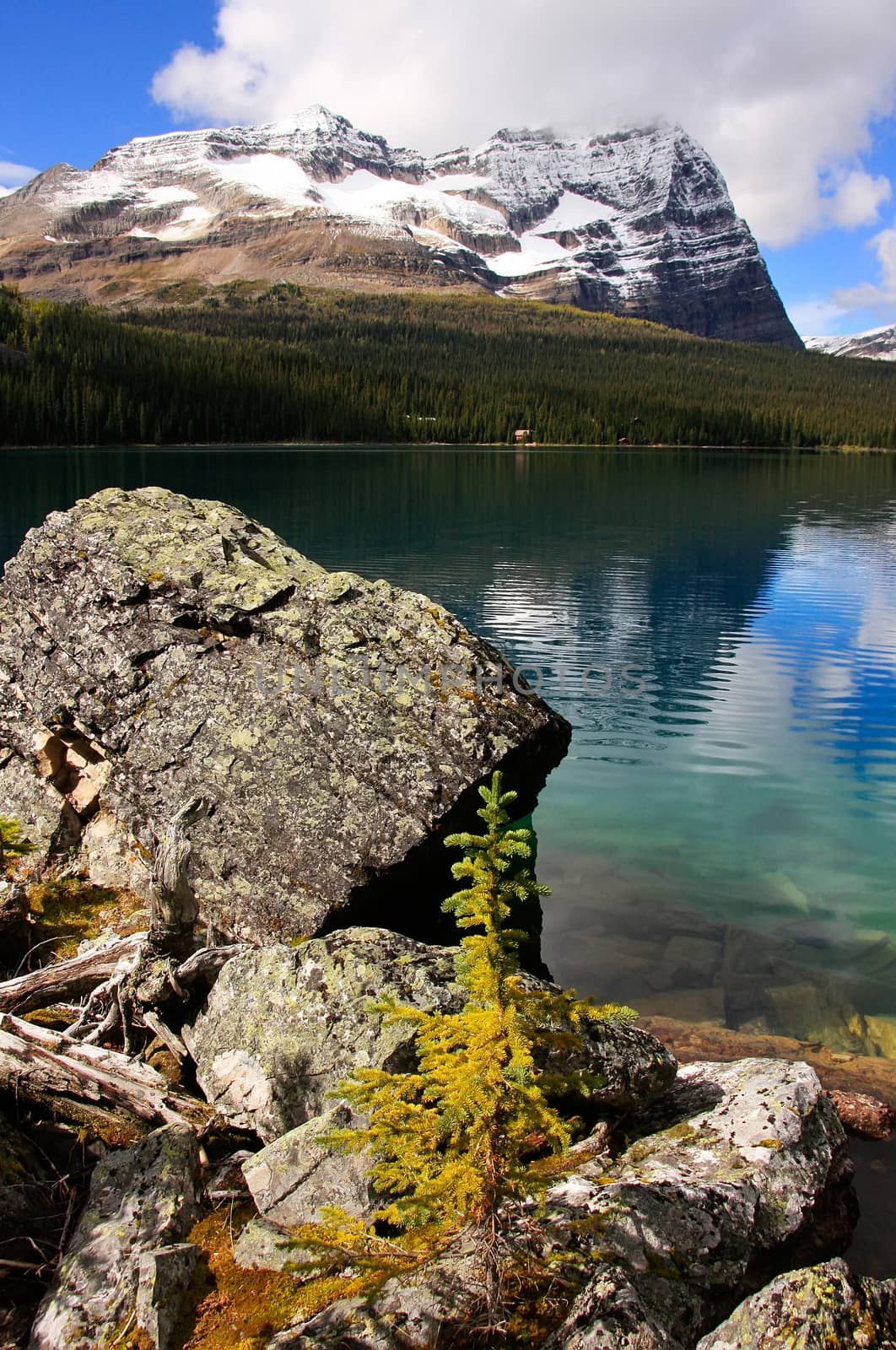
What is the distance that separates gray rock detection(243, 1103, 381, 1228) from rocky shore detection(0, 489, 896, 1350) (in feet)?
0.05

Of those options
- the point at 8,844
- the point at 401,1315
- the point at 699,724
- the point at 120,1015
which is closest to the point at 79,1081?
the point at 120,1015

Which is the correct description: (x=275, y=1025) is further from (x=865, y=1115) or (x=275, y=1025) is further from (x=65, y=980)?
(x=865, y=1115)

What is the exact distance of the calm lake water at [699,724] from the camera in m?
9.20

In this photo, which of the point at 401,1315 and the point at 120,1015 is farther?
the point at 120,1015

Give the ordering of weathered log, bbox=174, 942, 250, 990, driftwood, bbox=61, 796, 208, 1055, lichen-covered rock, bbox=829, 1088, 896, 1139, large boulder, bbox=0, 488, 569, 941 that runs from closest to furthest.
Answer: driftwood, bbox=61, 796, 208, 1055, weathered log, bbox=174, 942, 250, 990, lichen-covered rock, bbox=829, 1088, 896, 1139, large boulder, bbox=0, 488, 569, 941

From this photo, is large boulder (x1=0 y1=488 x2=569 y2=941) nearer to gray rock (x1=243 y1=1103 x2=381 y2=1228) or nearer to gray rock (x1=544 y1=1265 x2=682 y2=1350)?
gray rock (x1=243 y1=1103 x2=381 y2=1228)

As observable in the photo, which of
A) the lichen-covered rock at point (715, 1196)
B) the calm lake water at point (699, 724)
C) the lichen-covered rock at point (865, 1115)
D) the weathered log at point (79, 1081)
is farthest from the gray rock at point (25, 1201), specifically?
the calm lake water at point (699, 724)

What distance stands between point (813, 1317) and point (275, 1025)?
325 cm

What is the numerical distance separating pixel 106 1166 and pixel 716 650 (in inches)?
887

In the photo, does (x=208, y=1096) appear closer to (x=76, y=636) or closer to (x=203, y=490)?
(x=76, y=636)

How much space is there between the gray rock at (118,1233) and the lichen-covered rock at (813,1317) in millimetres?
2518

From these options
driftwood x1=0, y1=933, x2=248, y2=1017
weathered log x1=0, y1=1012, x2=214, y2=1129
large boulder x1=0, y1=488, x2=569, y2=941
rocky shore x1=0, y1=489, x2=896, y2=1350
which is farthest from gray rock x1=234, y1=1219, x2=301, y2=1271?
large boulder x1=0, y1=488, x2=569, y2=941

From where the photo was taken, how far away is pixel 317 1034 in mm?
5270

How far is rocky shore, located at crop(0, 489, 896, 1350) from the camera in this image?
3723 millimetres
